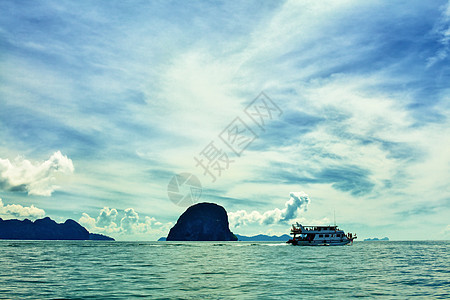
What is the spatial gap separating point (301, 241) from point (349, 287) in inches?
4421

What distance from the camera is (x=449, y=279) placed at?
3388 cm

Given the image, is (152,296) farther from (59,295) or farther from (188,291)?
(59,295)

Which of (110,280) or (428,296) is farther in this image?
(110,280)

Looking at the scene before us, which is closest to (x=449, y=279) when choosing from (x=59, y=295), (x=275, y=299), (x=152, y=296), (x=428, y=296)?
(x=428, y=296)

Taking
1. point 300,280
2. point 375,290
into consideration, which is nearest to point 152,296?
point 300,280

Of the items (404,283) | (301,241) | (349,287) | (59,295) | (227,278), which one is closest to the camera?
(59,295)

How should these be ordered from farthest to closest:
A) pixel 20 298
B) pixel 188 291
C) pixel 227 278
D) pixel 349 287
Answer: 1. pixel 227 278
2. pixel 349 287
3. pixel 188 291
4. pixel 20 298

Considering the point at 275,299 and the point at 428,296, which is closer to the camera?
the point at 275,299

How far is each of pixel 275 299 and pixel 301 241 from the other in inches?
4701

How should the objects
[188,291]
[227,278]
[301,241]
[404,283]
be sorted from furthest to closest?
[301,241]
[227,278]
[404,283]
[188,291]

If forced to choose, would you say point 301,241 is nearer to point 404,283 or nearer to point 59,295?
point 404,283

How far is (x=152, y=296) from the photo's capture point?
77.6ft

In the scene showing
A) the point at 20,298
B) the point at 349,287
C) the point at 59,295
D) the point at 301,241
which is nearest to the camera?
the point at 20,298

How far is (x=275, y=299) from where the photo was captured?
890 inches
